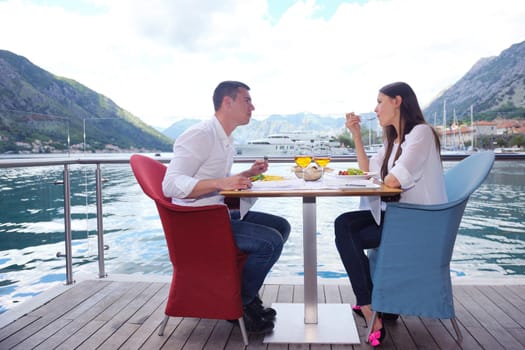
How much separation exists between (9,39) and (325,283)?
108 ft

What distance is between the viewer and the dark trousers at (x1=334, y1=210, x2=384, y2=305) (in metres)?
1.87

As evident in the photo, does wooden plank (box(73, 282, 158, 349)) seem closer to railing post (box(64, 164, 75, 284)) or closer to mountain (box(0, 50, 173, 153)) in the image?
railing post (box(64, 164, 75, 284))

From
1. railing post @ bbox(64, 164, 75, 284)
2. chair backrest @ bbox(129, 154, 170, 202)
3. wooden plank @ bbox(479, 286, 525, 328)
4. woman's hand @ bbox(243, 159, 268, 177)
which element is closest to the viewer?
chair backrest @ bbox(129, 154, 170, 202)

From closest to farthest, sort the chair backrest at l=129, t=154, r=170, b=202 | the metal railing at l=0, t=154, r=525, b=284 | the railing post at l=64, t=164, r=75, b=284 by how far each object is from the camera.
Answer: the chair backrest at l=129, t=154, r=170, b=202, the metal railing at l=0, t=154, r=525, b=284, the railing post at l=64, t=164, r=75, b=284

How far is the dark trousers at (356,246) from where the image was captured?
6.15 ft

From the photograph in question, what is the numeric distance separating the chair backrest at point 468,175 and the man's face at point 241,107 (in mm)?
1068

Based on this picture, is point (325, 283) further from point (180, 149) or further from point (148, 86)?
point (148, 86)

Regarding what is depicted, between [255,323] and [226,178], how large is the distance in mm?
787

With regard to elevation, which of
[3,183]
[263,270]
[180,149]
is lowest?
[263,270]

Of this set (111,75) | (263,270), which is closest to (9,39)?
(111,75)

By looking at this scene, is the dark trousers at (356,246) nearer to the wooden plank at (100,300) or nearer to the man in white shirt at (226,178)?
the man in white shirt at (226,178)

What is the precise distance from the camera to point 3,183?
88.2 inches

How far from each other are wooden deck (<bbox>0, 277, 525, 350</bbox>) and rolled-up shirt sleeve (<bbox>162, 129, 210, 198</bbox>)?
29.6 inches

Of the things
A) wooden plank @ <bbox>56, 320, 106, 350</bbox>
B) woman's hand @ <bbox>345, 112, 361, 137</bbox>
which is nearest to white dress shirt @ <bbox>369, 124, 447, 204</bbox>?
woman's hand @ <bbox>345, 112, 361, 137</bbox>
